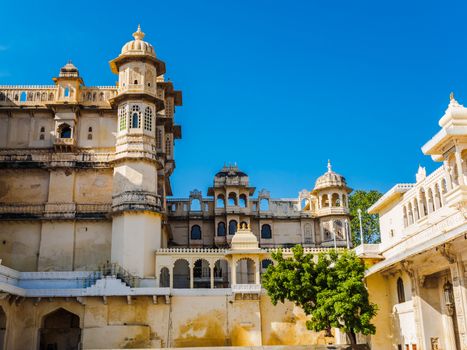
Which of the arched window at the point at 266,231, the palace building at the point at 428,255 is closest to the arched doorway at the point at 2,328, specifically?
the palace building at the point at 428,255

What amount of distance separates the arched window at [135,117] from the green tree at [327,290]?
1564 cm

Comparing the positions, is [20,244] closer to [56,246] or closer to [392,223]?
[56,246]

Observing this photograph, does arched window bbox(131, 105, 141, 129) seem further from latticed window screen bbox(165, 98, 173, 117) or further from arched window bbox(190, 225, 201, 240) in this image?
arched window bbox(190, 225, 201, 240)

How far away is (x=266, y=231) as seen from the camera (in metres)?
53.0

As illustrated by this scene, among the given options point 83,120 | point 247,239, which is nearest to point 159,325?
point 247,239

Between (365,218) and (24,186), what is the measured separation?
31.5 meters

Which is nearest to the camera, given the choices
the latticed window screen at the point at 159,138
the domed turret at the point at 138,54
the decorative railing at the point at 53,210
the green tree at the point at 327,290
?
the green tree at the point at 327,290

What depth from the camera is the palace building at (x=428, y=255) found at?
24.7 meters

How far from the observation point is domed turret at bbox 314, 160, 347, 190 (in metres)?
52.4

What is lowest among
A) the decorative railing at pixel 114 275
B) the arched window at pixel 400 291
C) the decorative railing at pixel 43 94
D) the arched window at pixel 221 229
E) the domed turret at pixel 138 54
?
the arched window at pixel 400 291

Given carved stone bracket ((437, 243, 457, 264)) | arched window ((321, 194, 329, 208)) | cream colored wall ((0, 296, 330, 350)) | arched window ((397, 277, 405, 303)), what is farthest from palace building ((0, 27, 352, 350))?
carved stone bracket ((437, 243, 457, 264))

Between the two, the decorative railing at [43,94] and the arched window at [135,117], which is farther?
the decorative railing at [43,94]

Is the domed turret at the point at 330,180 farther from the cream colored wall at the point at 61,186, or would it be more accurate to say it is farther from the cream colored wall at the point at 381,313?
the cream colored wall at the point at 61,186

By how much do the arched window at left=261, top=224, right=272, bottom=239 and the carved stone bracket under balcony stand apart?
15317 mm
